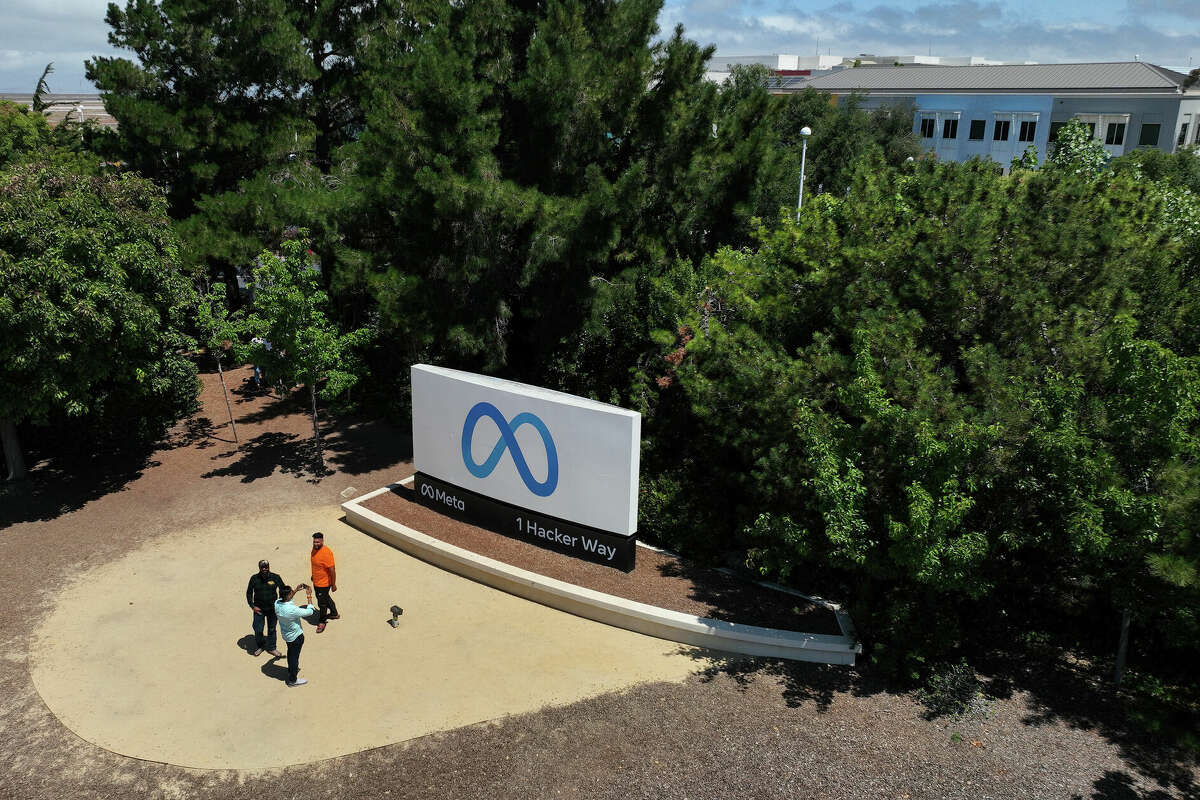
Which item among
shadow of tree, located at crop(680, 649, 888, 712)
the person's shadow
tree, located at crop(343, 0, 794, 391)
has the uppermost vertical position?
tree, located at crop(343, 0, 794, 391)

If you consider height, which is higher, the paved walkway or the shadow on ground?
the shadow on ground

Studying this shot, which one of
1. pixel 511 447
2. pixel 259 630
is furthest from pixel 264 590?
pixel 511 447

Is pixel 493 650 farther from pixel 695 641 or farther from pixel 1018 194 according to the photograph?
pixel 1018 194

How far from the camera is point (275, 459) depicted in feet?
59.0

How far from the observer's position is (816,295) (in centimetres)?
1230

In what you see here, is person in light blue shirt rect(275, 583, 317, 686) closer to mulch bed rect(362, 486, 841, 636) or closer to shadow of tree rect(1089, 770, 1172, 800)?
mulch bed rect(362, 486, 841, 636)

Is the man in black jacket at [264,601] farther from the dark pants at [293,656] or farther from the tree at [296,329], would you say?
the tree at [296,329]

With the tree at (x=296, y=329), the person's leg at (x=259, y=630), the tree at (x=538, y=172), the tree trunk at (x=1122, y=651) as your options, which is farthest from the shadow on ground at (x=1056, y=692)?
the tree at (x=296, y=329)

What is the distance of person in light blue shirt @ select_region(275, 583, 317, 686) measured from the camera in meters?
10.1

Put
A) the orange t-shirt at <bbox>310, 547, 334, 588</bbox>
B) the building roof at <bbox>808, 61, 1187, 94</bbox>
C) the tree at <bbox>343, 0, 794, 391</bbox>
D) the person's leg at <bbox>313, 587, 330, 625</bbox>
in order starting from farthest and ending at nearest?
the building roof at <bbox>808, 61, 1187, 94</bbox>, the tree at <bbox>343, 0, 794, 391</bbox>, the person's leg at <bbox>313, 587, 330, 625</bbox>, the orange t-shirt at <bbox>310, 547, 334, 588</bbox>

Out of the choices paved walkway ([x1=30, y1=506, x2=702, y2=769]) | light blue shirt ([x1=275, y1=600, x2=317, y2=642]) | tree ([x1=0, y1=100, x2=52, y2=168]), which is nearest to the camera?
paved walkway ([x1=30, y1=506, x2=702, y2=769])

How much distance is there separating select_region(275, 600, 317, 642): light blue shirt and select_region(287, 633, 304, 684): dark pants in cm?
6

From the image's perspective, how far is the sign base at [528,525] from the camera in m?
12.8

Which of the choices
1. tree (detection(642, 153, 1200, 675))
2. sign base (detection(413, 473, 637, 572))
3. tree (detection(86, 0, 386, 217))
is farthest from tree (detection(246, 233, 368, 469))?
tree (detection(86, 0, 386, 217))
